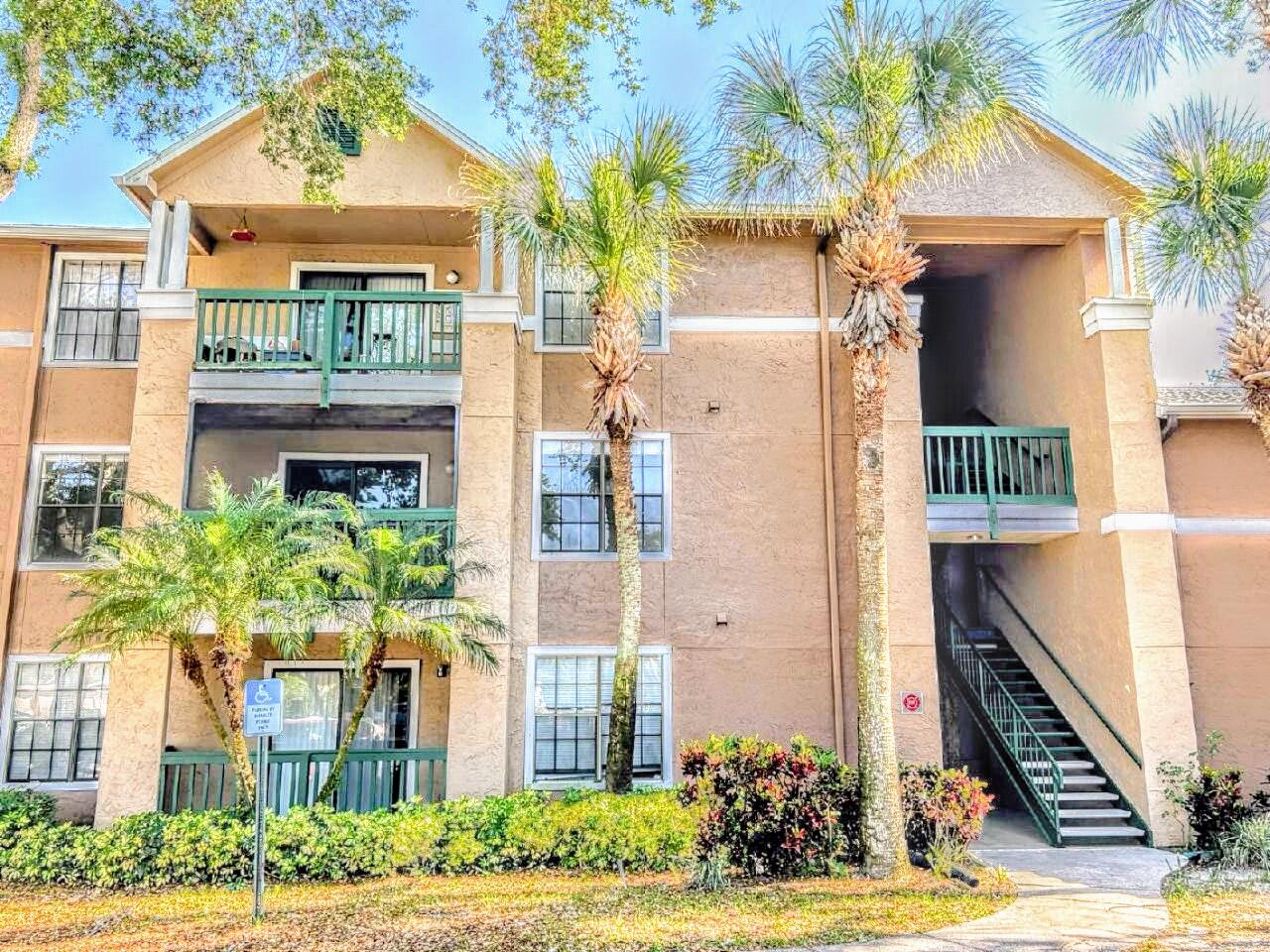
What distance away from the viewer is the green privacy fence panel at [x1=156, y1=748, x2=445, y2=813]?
36.1 ft

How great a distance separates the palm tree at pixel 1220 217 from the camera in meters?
10.4

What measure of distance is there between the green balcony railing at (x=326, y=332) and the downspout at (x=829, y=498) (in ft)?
16.9

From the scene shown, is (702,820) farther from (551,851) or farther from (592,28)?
(592,28)

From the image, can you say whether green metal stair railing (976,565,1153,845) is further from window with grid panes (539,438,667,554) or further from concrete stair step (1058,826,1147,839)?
window with grid panes (539,438,667,554)

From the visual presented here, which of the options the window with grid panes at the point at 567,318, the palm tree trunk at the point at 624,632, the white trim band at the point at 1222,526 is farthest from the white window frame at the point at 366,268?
the white trim band at the point at 1222,526

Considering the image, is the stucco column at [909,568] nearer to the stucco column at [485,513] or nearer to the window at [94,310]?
the stucco column at [485,513]

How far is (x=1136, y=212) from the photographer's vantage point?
11.5 m

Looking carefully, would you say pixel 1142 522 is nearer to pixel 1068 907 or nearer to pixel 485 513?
pixel 1068 907

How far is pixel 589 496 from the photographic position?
12.8 m

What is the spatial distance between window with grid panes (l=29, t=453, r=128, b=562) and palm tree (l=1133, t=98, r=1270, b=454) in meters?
14.1

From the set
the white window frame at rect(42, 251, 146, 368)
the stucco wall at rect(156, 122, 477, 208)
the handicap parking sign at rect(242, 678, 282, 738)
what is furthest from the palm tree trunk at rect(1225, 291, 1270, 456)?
the white window frame at rect(42, 251, 146, 368)

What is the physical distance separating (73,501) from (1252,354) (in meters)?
15.2

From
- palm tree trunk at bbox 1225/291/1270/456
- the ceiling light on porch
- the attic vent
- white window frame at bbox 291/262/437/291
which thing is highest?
the attic vent

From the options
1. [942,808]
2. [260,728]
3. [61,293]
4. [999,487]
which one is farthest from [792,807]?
[61,293]
